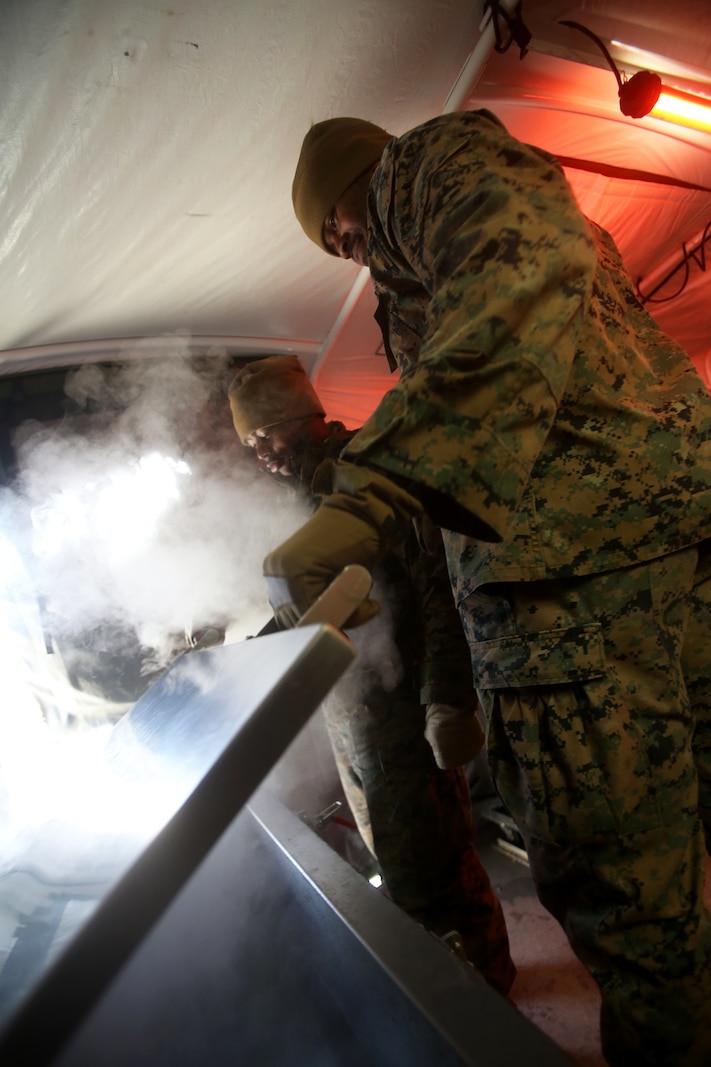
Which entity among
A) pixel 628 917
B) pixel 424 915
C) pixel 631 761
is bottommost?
pixel 424 915

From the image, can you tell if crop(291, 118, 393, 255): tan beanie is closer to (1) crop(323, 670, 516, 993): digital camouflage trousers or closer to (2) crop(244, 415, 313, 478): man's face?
(2) crop(244, 415, 313, 478): man's face

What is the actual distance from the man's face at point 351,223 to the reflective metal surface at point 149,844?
44.8 inches

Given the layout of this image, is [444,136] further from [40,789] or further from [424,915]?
[40,789]

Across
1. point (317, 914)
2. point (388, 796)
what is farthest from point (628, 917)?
point (388, 796)

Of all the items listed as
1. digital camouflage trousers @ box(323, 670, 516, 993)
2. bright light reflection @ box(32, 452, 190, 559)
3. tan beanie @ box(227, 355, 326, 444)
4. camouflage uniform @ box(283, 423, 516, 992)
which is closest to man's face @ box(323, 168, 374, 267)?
camouflage uniform @ box(283, 423, 516, 992)

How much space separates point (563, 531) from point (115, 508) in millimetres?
2804

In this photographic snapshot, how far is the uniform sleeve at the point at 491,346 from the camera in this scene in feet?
2.72

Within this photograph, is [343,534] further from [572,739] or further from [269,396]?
[269,396]

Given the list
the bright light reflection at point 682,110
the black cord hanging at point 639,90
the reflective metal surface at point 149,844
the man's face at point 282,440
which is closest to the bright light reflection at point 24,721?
the man's face at point 282,440

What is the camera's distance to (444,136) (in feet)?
3.58

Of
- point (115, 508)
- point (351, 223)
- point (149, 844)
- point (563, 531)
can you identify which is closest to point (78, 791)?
point (149, 844)

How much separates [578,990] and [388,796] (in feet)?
2.82

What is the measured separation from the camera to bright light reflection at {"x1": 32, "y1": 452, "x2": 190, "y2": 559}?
309 centimetres

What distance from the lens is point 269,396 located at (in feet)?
9.09
